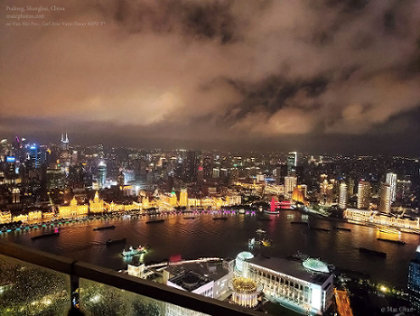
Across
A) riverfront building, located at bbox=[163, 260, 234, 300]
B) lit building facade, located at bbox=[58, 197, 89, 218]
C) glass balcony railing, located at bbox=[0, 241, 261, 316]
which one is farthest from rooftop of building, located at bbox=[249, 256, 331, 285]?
lit building facade, located at bbox=[58, 197, 89, 218]

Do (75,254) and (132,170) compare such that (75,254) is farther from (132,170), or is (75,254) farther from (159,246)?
(132,170)

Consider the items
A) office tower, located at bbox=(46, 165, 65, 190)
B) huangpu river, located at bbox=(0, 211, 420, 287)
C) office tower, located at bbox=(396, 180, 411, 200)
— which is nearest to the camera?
huangpu river, located at bbox=(0, 211, 420, 287)

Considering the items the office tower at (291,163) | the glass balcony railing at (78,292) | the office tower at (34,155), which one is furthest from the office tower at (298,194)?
the glass balcony railing at (78,292)

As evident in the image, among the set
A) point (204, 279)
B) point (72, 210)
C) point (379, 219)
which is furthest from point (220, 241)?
point (379, 219)

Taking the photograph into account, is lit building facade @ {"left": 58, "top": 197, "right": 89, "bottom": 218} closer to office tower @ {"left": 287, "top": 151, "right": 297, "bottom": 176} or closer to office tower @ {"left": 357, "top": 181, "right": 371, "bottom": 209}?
office tower @ {"left": 357, "top": 181, "right": 371, "bottom": 209}

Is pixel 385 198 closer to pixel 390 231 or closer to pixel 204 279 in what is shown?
pixel 390 231

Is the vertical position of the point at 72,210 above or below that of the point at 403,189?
below

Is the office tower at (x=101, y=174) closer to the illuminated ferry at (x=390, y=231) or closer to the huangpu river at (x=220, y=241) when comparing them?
the huangpu river at (x=220, y=241)
